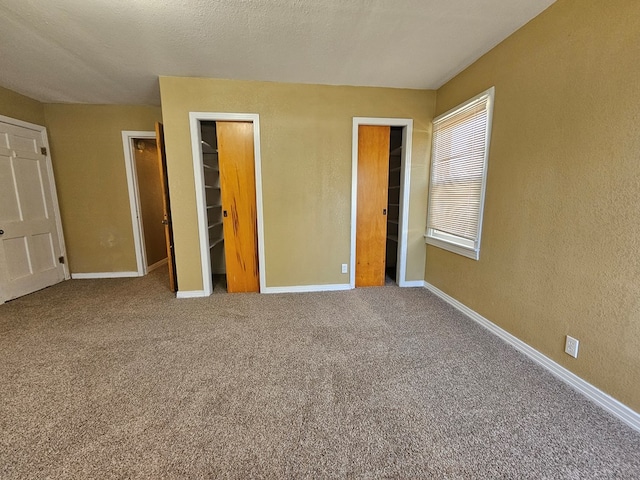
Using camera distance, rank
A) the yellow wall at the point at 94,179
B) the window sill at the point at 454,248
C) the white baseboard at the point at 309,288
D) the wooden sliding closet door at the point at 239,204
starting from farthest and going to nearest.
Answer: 1. the yellow wall at the point at 94,179
2. the white baseboard at the point at 309,288
3. the wooden sliding closet door at the point at 239,204
4. the window sill at the point at 454,248

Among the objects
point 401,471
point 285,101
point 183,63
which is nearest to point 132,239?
point 183,63

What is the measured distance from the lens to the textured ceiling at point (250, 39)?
1725mm

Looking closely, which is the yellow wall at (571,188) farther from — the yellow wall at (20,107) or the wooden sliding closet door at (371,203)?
the yellow wall at (20,107)

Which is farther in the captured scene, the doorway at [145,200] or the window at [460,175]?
the doorway at [145,200]

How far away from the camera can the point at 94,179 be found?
3711 mm

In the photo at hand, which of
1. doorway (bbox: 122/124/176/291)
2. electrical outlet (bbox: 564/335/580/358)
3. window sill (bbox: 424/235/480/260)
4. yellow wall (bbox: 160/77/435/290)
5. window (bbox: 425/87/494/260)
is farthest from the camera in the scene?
doorway (bbox: 122/124/176/291)

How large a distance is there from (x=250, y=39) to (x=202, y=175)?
151cm

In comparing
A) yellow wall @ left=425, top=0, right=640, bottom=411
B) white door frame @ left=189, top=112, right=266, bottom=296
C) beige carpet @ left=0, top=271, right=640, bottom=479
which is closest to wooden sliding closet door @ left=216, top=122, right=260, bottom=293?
white door frame @ left=189, top=112, right=266, bottom=296

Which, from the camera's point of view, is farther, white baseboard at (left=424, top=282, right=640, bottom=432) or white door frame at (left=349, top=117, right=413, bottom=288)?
white door frame at (left=349, top=117, right=413, bottom=288)

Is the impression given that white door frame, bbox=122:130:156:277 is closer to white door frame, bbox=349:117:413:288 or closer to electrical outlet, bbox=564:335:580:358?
white door frame, bbox=349:117:413:288

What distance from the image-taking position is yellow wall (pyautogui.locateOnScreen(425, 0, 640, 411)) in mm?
1370

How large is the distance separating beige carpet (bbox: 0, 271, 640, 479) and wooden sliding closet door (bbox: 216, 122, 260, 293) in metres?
0.79

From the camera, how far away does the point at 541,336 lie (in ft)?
6.07

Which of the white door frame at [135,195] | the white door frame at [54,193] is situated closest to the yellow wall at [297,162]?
the white door frame at [135,195]
